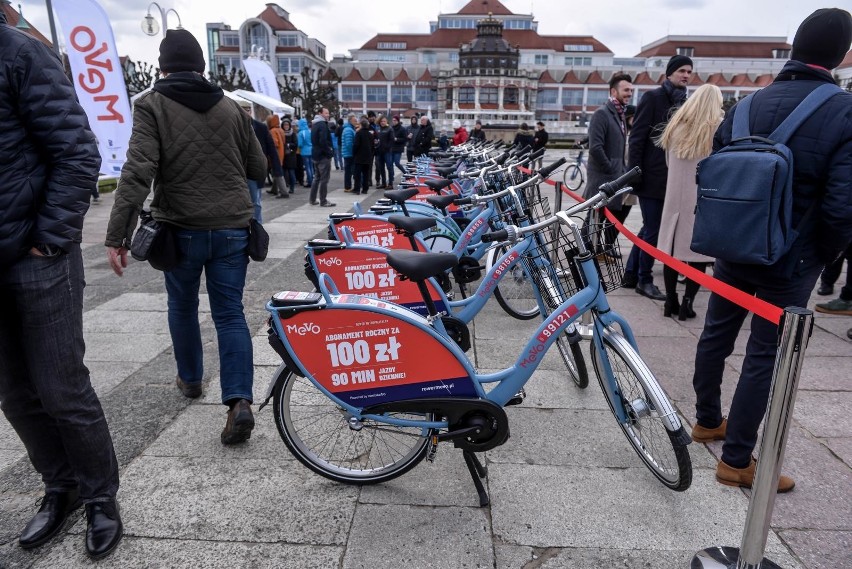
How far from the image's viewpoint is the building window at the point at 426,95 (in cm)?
9475

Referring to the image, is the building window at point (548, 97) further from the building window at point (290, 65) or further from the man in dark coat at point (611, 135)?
the man in dark coat at point (611, 135)

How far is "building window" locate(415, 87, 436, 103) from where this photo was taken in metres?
94.8

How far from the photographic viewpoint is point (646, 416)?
2.70 metres

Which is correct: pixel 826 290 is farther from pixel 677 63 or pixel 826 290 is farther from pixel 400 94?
pixel 400 94

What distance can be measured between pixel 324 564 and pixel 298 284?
424 cm

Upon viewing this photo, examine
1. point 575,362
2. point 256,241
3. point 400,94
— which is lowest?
point 575,362

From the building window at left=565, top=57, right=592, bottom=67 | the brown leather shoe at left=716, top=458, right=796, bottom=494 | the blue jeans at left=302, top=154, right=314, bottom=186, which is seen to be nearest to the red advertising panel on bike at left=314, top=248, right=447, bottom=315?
the brown leather shoe at left=716, top=458, right=796, bottom=494

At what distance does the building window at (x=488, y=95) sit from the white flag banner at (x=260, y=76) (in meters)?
80.5

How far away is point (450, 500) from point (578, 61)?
11246 cm

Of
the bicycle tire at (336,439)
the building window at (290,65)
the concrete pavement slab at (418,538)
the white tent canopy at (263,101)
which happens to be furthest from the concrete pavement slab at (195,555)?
the building window at (290,65)

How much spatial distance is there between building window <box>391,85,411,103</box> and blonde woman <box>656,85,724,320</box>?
9305 cm

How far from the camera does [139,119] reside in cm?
281

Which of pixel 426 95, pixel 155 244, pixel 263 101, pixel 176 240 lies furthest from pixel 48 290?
pixel 426 95

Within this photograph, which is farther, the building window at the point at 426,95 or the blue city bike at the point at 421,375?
the building window at the point at 426,95
